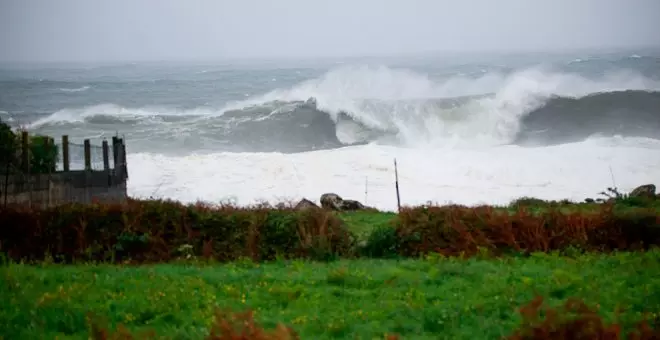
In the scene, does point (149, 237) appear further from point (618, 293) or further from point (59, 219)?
point (618, 293)

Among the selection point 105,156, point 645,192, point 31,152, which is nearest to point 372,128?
point 645,192

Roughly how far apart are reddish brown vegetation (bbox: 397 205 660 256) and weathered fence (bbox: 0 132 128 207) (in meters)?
6.66

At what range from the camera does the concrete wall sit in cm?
1586

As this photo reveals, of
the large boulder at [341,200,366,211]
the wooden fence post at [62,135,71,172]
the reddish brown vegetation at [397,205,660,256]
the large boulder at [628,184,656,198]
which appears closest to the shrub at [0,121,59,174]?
the wooden fence post at [62,135,71,172]

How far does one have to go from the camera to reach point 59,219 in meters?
13.9

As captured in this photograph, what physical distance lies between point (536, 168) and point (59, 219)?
23.3m

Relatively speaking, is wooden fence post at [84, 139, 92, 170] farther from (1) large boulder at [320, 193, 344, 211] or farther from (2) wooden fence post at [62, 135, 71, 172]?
(1) large boulder at [320, 193, 344, 211]

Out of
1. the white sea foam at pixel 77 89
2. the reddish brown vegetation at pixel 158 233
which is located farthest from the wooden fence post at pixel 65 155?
the white sea foam at pixel 77 89

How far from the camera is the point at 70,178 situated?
58.1 ft

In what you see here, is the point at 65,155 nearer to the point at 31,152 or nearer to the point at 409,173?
the point at 31,152

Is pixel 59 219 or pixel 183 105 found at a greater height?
pixel 183 105

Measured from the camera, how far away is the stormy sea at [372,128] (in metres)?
30.6

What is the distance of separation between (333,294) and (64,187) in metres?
10.3

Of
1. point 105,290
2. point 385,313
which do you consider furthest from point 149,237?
point 385,313
